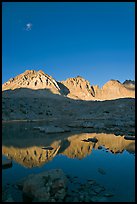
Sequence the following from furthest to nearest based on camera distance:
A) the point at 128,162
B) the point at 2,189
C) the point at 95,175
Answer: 1. the point at 128,162
2. the point at 95,175
3. the point at 2,189

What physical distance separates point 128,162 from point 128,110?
59799 mm

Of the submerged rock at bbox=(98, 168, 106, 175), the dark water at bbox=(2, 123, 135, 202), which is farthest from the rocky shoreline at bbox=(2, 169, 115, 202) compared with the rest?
the submerged rock at bbox=(98, 168, 106, 175)

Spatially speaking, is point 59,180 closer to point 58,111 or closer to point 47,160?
point 47,160

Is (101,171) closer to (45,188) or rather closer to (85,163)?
(85,163)

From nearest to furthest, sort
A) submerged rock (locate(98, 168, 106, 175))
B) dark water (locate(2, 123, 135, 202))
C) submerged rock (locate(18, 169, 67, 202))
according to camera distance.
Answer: submerged rock (locate(18, 169, 67, 202))
dark water (locate(2, 123, 135, 202))
submerged rock (locate(98, 168, 106, 175))

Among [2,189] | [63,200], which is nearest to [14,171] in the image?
[2,189]

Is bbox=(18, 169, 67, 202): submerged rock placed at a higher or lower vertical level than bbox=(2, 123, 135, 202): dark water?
higher

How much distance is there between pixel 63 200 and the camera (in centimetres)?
940

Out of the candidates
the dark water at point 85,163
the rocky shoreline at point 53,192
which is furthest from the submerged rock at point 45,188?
the dark water at point 85,163

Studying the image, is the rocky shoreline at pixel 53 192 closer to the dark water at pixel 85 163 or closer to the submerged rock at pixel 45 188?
the submerged rock at pixel 45 188

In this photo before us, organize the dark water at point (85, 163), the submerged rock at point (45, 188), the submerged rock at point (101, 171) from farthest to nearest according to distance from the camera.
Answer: the submerged rock at point (101, 171) → the dark water at point (85, 163) → the submerged rock at point (45, 188)

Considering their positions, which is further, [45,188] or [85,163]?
[85,163]

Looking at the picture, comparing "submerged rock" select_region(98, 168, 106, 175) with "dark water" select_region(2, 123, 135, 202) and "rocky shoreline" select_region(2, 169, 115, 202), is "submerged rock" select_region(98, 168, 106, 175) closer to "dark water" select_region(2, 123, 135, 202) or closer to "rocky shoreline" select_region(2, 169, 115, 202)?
"dark water" select_region(2, 123, 135, 202)

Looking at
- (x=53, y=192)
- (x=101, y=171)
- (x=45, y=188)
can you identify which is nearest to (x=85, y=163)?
(x=101, y=171)
